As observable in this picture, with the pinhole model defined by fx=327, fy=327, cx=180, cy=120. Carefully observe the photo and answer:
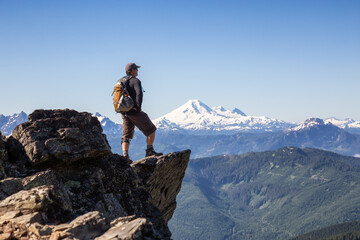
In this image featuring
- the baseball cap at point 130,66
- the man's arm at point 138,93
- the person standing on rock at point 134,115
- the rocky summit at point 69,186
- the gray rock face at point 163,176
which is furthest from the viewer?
the baseball cap at point 130,66

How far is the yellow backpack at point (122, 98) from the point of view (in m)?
16.5

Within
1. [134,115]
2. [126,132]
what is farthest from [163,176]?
[134,115]

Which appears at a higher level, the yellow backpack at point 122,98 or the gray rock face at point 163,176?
the yellow backpack at point 122,98

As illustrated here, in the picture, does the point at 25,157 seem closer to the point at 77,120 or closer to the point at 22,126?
the point at 22,126

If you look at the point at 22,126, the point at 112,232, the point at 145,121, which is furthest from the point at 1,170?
the point at 145,121

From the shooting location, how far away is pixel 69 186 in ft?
36.6

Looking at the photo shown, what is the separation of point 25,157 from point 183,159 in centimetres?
928

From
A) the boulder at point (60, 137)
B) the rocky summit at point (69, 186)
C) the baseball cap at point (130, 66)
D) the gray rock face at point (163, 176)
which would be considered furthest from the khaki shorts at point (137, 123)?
the boulder at point (60, 137)

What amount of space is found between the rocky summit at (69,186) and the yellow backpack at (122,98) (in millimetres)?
3006

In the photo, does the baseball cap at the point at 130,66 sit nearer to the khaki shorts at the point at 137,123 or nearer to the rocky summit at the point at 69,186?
the khaki shorts at the point at 137,123

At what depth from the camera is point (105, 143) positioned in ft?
42.6

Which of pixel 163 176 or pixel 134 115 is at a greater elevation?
pixel 134 115

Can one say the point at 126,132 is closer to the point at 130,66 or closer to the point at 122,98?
the point at 122,98

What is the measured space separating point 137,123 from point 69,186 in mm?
6877
